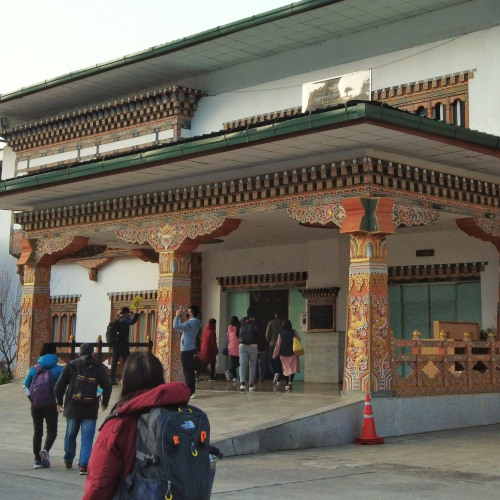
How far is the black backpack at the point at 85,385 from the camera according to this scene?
31.9 ft

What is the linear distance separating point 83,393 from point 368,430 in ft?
16.5

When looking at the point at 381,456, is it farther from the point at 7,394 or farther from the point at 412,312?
the point at 7,394

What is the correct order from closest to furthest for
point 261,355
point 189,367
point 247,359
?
point 189,367 → point 247,359 → point 261,355

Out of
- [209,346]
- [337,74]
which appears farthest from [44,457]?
[337,74]

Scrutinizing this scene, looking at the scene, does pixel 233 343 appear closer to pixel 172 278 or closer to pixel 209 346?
pixel 209 346

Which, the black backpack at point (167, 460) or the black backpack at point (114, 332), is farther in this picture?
the black backpack at point (114, 332)

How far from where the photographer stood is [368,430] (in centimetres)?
1310

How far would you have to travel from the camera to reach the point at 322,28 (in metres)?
18.5

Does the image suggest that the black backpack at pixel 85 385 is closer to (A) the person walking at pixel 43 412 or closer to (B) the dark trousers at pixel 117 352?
(A) the person walking at pixel 43 412

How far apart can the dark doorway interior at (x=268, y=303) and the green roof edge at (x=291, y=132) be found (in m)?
6.46

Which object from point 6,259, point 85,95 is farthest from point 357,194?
point 6,259

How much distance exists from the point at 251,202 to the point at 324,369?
5277mm

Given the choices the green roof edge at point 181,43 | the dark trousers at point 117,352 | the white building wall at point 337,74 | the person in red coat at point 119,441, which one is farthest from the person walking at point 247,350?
the person in red coat at point 119,441

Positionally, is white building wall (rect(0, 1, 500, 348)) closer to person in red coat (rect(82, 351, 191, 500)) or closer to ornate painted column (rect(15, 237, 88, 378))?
ornate painted column (rect(15, 237, 88, 378))
